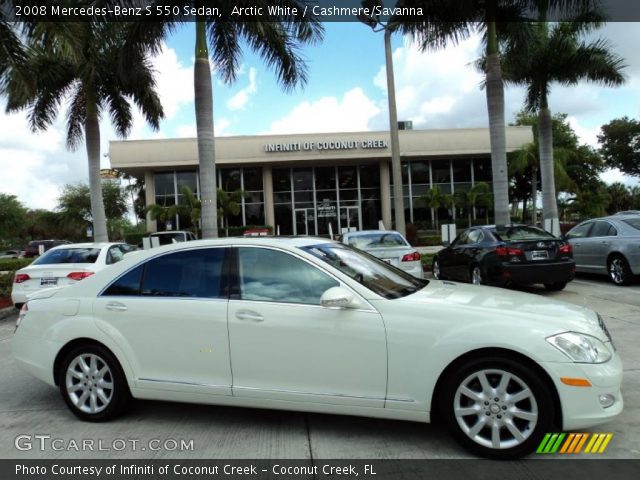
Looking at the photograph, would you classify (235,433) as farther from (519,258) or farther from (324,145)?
(324,145)

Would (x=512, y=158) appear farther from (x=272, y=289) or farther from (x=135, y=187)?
(x=135, y=187)

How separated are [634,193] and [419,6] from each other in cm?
5203

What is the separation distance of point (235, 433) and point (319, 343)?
105 cm

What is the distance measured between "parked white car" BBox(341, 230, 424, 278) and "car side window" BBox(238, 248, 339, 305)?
5602 mm

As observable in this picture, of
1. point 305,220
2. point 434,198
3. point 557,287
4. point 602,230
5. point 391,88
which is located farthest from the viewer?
point 305,220

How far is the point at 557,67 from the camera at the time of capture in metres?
17.3

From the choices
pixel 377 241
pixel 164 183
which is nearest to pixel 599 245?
pixel 377 241

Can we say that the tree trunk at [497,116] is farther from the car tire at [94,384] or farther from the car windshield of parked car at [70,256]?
the car tire at [94,384]

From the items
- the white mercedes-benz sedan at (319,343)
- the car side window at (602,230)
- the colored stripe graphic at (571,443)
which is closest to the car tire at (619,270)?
the car side window at (602,230)

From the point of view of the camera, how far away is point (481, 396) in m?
3.30

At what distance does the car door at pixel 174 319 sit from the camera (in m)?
3.82

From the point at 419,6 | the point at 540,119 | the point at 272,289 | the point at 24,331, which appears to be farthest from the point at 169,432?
the point at 540,119

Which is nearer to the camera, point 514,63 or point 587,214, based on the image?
point 514,63

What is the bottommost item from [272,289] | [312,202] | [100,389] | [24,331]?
[100,389]
